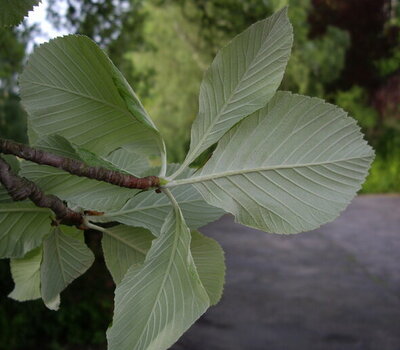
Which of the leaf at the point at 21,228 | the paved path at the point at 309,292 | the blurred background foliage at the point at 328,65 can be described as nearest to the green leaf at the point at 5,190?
the leaf at the point at 21,228

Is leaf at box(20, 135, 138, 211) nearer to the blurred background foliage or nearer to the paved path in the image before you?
the paved path

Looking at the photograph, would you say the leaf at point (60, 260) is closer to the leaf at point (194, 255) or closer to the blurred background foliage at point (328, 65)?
the leaf at point (194, 255)

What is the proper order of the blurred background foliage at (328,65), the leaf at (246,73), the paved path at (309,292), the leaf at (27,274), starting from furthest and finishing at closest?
the blurred background foliage at (328,65) < the paved path at (309,292) < the leaf at (27,274) < the leaf at (246,73)

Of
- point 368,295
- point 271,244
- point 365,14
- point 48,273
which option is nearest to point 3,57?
point 48,273

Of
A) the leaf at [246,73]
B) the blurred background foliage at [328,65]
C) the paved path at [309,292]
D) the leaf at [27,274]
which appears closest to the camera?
the leaf at [246,73]

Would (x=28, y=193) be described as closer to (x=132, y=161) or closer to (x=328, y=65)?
(x=132, y=161)

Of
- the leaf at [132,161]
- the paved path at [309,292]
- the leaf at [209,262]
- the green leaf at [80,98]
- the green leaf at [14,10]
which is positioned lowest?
the paved path at [309,292]

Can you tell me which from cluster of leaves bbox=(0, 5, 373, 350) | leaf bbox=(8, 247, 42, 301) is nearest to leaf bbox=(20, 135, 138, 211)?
cluster of leaves bbox=(0, 5, 373, 350)
